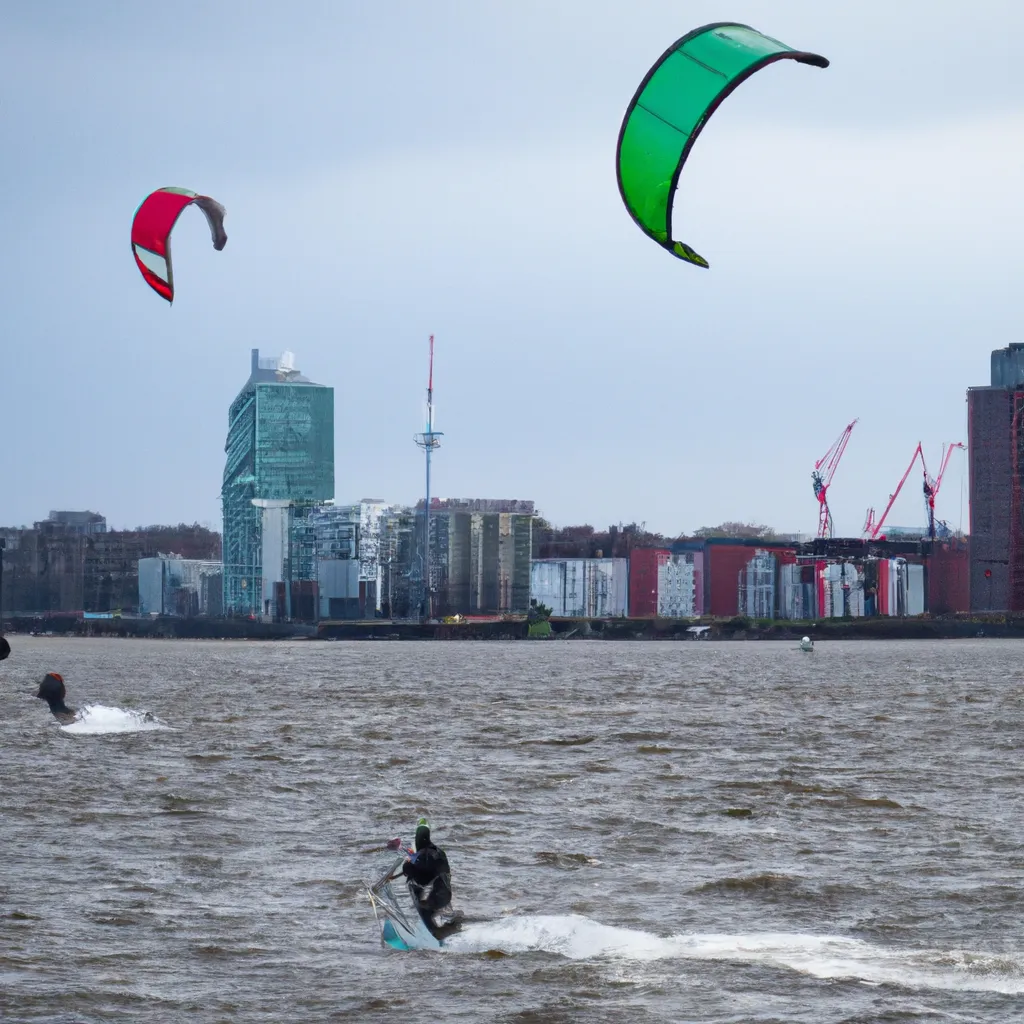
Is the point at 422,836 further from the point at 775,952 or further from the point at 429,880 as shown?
the point at 775,952

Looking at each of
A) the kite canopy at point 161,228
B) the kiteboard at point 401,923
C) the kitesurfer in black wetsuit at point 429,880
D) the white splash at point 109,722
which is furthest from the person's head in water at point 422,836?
the white splash at point 109,722

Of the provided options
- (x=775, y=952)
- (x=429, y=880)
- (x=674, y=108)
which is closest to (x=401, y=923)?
(x=429, y=880)

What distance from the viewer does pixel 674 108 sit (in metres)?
14.3

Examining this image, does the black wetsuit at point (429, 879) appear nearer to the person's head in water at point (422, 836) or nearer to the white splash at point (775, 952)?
the person's head in water at point (422, 836)

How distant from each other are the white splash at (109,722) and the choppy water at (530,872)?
3.49 feet

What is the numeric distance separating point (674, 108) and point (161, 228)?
14692mm

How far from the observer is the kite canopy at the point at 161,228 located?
86.9 feet

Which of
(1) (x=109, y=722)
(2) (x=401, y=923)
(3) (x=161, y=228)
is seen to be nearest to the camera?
(2) (x=401, y=923)

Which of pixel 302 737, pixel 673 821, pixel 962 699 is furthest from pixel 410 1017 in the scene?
pixel 962 699

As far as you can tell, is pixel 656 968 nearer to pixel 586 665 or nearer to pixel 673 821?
pixel 673 821

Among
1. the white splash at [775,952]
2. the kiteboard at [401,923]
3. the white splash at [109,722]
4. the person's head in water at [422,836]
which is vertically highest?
the person's head in water at [422,836]

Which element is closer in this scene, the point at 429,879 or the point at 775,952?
the point at 775,952

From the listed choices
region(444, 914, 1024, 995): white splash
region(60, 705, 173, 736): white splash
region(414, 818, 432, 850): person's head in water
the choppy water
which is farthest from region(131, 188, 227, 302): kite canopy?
region(60, 705, 173, 736): white splash

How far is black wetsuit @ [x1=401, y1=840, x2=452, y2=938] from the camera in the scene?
19.3 metres
